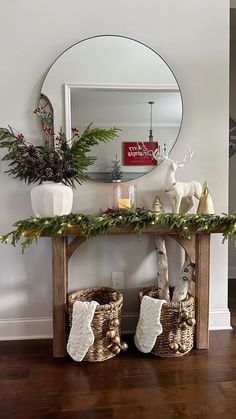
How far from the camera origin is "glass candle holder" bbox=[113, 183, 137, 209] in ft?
6.54

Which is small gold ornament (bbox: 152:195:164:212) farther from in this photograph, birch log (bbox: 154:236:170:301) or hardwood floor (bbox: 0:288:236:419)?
hardwood floor (bbox: 0:288:236:419)

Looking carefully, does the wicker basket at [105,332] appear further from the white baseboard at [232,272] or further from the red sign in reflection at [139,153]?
the white baseboard at [232,272]

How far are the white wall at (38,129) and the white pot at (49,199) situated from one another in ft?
1.02

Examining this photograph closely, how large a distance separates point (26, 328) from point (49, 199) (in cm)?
95

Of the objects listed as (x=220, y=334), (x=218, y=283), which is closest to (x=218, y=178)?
(x=218, y=283)

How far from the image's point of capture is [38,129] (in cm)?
202

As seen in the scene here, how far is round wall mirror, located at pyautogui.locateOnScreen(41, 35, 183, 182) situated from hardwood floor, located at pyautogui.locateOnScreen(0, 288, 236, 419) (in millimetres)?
1124

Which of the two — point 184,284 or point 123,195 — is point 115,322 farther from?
point 123,195

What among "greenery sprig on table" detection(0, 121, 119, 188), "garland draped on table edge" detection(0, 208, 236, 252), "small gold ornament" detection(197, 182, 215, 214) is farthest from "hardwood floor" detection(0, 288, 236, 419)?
"greenery sprig on table" detection(0, 121, 119, 188)

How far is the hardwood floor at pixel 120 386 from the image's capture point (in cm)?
138

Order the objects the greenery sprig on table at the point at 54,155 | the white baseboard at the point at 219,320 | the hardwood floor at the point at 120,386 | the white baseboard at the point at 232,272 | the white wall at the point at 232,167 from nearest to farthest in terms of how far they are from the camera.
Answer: the hardwood floor at the point at 120,386 < the greenery sprig on table at the point at 54,155 < the white baseboard at the point at 219,320 < the white wall at the point at 232,167 < the white baseboard at the point at 232,272

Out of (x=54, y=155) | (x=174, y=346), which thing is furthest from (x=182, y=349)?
(x=54, y=155)

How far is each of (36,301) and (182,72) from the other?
5.91ft

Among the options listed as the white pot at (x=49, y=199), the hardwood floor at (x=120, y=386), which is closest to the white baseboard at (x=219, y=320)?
the hardwood floor at (x=120, y=386)
